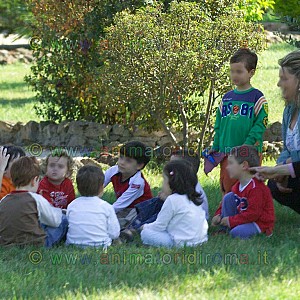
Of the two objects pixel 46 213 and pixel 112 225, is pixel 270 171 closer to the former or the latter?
pixel 112 225

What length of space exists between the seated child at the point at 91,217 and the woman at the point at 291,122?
4.98 feet

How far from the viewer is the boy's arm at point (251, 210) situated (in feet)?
21.1

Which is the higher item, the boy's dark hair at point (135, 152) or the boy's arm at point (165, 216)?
the boy's dark hair at point (135, 152)

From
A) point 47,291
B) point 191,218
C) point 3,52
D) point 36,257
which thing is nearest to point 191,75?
point 191,218

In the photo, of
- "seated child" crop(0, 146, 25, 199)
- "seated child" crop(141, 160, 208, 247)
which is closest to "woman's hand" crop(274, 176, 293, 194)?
"seated child" crop(141, 160, 208, 247)

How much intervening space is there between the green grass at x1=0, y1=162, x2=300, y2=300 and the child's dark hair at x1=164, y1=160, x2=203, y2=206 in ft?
1.33

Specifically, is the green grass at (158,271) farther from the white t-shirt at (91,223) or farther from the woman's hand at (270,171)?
the woman's hand at (270,171)

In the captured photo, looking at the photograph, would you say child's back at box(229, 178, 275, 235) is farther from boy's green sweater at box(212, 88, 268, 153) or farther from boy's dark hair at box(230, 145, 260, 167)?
boy's green sweater at box(212, 88, 268, 153)

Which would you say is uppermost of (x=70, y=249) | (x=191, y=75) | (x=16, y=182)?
(x=191, y=75)

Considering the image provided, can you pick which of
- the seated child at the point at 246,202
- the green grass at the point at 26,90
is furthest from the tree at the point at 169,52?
the seated child at the point at 246,202

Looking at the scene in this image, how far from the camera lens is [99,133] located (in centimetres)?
1096

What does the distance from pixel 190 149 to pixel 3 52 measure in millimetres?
15537

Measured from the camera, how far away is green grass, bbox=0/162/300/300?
16.2 ft

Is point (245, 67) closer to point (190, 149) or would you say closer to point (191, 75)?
point (191, 75)
